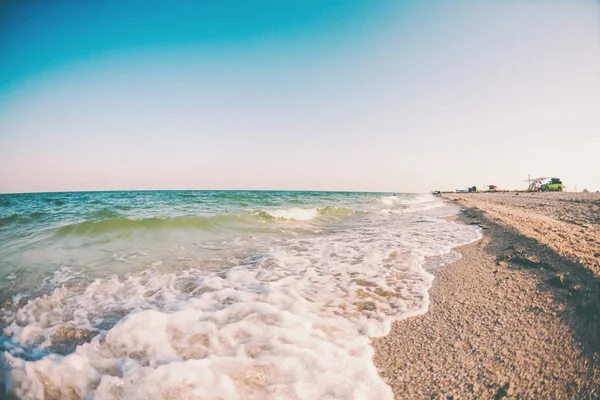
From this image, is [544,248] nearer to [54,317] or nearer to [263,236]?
[263,236]

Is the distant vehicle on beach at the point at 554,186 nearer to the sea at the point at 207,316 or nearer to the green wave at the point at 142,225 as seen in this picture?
the sea at the point at 207,316

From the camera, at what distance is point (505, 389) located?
1806 millimetres

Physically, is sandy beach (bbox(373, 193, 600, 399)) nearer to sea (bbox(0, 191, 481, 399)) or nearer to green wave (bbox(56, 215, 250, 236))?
sea (bbox(0, 191, 481, 399))

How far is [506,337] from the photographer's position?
2.32m

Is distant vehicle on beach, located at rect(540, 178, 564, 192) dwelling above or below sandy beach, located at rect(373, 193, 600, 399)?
above

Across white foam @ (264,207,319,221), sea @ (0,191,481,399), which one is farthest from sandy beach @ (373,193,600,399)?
white foam @ (264,207,319,221)

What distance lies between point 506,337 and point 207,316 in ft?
9.77

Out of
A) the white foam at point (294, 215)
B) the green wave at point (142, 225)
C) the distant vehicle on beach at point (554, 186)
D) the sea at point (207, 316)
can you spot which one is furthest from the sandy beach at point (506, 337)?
the distant vehicle on beach at point (554, 186)

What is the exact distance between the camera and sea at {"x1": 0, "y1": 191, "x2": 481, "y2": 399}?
2.06 metres

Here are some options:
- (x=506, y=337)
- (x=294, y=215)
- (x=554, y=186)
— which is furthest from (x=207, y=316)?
(x=554, y=186)

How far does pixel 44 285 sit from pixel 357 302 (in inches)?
199

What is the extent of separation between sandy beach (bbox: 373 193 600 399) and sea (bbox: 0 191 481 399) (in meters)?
0.25

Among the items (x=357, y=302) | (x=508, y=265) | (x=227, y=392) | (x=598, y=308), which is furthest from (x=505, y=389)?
(x=508, y=265)

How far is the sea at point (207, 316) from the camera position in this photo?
6.75 ft
